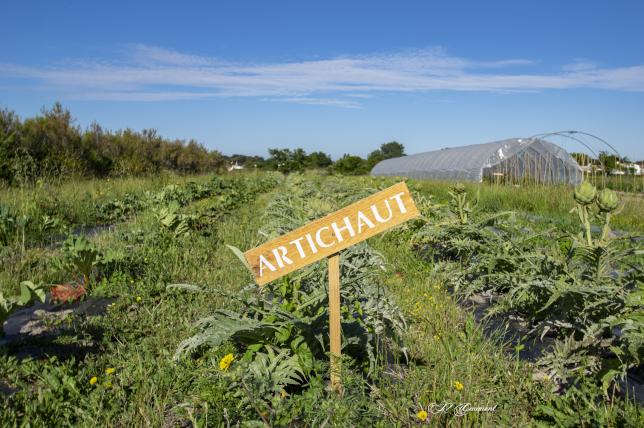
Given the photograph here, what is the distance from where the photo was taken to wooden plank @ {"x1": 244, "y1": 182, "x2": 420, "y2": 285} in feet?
5.96

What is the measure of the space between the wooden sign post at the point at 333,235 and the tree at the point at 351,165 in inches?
1532

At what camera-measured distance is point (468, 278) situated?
11.2ft

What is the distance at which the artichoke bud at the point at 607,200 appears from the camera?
229cm

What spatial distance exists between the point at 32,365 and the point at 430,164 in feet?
71.1

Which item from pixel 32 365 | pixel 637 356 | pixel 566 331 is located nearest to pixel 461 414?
pixel 637 356

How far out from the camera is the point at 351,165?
1641 inches

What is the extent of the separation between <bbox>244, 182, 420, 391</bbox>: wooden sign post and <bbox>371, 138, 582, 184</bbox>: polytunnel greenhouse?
11.1m

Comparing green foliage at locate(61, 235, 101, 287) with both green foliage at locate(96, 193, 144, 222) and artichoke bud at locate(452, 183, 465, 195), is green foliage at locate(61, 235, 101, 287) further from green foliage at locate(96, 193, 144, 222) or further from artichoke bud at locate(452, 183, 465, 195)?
green foliage at locate(96, 193, 144, 222)

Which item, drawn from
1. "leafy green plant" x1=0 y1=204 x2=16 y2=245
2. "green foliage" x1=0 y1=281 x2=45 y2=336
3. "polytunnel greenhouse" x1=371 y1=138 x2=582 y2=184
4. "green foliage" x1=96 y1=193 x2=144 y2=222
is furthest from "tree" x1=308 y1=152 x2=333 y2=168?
"green foliage" x1=0 y1=281 x2=45 y2=336

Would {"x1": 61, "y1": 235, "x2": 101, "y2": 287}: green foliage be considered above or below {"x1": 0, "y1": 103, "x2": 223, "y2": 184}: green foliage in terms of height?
below

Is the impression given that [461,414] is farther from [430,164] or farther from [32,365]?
[430,164]

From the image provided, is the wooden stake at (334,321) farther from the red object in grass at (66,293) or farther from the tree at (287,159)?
the tree at (287,159)

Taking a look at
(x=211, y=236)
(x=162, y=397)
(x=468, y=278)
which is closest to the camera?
(x=162, y=397)

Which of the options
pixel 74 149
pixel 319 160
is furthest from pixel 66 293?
pixel 319 160
